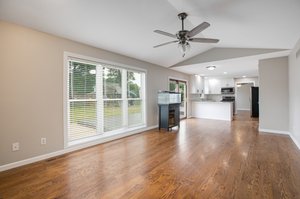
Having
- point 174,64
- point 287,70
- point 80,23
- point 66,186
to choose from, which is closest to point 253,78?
point 287,70

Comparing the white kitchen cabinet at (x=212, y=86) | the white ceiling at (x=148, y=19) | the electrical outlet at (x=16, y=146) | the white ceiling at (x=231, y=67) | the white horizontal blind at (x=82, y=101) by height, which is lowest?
the electrical outlet at (x=16, y=146)

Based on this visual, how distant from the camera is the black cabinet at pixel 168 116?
5.61 meters

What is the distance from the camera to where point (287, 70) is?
4.86 meters

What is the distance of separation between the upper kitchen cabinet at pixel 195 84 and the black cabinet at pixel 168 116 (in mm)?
3157

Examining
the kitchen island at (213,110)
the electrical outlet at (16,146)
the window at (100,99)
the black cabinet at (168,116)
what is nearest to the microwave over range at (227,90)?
the kitchen island at (213,110)

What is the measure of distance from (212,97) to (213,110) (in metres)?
3.09

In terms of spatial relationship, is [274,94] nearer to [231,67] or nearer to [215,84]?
[231,67]

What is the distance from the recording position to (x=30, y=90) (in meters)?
2.95

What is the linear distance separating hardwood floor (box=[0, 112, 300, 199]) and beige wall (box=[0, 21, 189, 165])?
0.42 meters

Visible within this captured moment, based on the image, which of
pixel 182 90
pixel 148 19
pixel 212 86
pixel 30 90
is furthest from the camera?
pixel 212 86

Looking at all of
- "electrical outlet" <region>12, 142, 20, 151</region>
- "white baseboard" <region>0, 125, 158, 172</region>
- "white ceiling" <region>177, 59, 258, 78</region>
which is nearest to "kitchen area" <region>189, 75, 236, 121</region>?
"white ceiling" <region>177, 59, 258, 78</region>

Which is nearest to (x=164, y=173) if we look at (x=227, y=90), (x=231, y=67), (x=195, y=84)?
(x=231, y=67)

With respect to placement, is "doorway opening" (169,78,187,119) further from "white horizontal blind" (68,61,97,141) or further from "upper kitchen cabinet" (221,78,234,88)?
"white horizontal blind" (68,61,97,141)

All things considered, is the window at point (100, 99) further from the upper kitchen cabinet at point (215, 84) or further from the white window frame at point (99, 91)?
the upper kitchen cabinet at point (215, 84)
